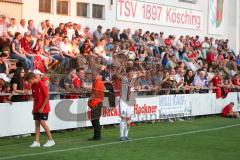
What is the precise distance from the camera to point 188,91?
26.3 m

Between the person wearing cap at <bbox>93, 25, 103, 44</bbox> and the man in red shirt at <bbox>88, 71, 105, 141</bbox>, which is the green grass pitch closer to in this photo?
the man in red shirt at <bbox>88, 71, 105, 141</bbox>

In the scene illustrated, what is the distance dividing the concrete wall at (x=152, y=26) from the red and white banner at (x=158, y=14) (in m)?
0.24

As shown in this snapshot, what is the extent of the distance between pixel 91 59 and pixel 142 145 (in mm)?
8561

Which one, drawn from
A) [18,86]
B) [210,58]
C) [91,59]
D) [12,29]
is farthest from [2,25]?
[210,58]

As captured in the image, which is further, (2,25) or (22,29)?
(22,29)

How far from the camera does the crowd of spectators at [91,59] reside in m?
20.1

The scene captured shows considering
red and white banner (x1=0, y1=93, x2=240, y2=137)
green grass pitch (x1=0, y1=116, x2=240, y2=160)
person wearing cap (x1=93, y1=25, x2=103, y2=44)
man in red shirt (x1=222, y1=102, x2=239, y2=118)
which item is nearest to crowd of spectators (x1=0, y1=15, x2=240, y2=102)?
person wearing cap (x1=93, y1=25, x2=103, y2=44)

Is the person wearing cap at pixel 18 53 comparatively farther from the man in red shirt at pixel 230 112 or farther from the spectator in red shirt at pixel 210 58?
the spectator in red shirt at pixel 210 58

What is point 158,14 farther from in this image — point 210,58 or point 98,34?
point 98,34

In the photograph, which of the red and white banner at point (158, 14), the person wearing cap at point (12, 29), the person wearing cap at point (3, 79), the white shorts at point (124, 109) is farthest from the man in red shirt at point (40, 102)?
the red and white banner at point (158, 14)

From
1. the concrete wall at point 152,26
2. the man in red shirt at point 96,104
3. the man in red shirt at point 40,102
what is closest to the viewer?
the man in red shirt at point 40,102

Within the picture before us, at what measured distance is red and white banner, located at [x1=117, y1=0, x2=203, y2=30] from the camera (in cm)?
3266

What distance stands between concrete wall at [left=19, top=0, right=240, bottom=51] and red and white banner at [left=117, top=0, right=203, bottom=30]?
0.79 ft

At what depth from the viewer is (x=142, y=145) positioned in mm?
16094
